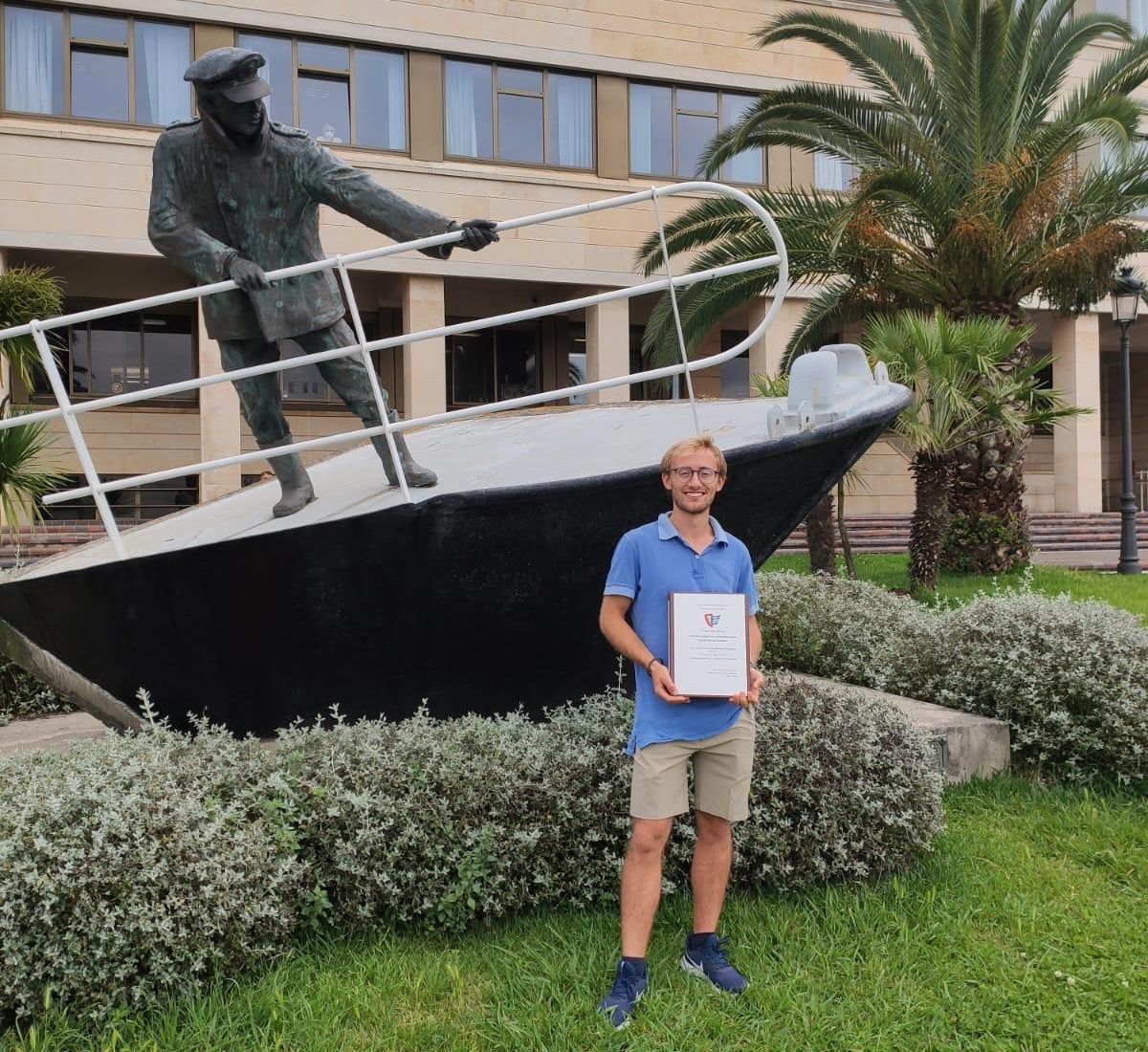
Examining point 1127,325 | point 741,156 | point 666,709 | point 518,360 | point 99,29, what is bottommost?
point 666,709

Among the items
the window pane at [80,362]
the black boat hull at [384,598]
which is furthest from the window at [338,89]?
the black boat hull at [384,598]

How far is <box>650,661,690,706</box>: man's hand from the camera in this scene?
278 cm

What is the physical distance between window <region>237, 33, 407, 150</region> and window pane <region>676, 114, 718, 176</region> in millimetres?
5330

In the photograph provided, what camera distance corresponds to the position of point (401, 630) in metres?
3.97

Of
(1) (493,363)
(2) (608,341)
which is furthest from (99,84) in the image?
(2) (608,341)

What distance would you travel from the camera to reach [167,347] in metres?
19.8

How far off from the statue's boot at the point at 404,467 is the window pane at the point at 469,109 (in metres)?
15.2

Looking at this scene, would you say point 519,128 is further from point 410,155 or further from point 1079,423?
point 1079,423

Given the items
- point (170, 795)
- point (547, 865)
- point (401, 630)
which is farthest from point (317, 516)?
point (547, 865)

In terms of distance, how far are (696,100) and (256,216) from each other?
58.1 feet

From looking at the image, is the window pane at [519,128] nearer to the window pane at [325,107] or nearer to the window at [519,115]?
the window at [519,115]

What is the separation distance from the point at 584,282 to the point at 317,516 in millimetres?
15498

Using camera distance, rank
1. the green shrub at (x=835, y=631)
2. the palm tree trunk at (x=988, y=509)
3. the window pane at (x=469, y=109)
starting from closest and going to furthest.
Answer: the green shrub at (x=835, y=631) → the palm tree trunk at (x=988, y=509) → the window pane at (x=469, y=109)

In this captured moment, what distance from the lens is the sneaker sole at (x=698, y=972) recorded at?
3.00 m
